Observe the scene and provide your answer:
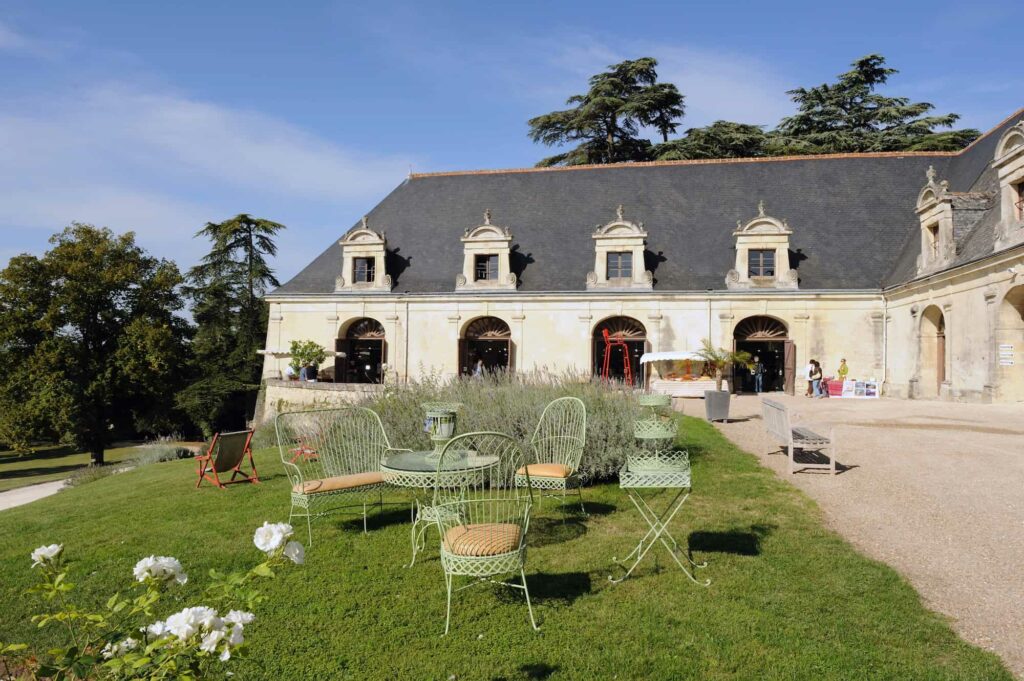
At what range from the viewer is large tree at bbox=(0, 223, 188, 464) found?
23.8 m

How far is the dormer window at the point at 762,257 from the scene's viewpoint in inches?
827

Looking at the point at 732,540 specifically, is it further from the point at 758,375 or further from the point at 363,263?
the point at 363,263

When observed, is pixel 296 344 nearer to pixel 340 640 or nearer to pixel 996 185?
pixel 340 640

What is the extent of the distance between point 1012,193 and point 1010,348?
11.6ft

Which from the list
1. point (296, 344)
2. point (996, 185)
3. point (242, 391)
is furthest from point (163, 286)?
point (996, 185)

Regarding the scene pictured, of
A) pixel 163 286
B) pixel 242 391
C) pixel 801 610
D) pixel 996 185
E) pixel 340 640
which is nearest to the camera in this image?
pixel 340 640

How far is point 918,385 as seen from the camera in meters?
18.2

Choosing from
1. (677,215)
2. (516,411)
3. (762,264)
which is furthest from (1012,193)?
(516,411)

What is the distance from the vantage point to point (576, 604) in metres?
4.21

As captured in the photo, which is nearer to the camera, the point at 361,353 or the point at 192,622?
the point at 192,622

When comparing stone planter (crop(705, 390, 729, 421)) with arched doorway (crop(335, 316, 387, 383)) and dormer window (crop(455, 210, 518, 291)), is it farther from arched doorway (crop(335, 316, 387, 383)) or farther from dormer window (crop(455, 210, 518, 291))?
arched doorway (crop(335, 316, 387, 383))

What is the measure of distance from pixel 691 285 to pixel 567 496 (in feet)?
52.0

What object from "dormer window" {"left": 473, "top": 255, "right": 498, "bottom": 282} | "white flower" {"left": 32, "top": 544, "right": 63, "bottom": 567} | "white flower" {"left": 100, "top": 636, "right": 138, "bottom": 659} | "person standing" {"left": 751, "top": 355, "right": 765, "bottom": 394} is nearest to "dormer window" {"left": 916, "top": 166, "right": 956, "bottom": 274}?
"person standing" {"left": 751, "top": 355, "right": 765, "bottom": 394}

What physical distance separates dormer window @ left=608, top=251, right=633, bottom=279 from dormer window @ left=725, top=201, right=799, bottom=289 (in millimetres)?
3214
